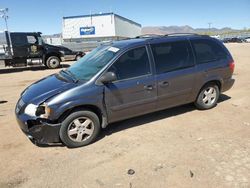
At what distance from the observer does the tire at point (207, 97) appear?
600cm

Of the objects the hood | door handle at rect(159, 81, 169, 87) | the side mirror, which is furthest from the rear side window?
the hood

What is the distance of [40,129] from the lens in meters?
4.27

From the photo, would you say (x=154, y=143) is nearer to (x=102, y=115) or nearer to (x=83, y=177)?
(x=102, y=115)

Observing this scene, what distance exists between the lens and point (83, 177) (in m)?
3.64

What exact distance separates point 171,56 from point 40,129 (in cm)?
294

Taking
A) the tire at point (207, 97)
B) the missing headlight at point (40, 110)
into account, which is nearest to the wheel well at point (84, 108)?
the missing headlight at point (40, 110)

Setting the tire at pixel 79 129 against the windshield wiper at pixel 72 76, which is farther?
the windshield wiper at pixel 72 76

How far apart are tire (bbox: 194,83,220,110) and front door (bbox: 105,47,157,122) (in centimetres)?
140

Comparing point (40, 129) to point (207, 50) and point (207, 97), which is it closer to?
point (207, 97)

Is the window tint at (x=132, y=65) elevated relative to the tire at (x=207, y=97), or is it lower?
elevated

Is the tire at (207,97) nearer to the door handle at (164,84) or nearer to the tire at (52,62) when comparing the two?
the door handle at (164,84)

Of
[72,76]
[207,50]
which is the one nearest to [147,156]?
[72,76]

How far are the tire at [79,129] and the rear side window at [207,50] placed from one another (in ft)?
8.99

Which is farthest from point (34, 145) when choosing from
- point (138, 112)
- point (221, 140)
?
point (221, 140)
